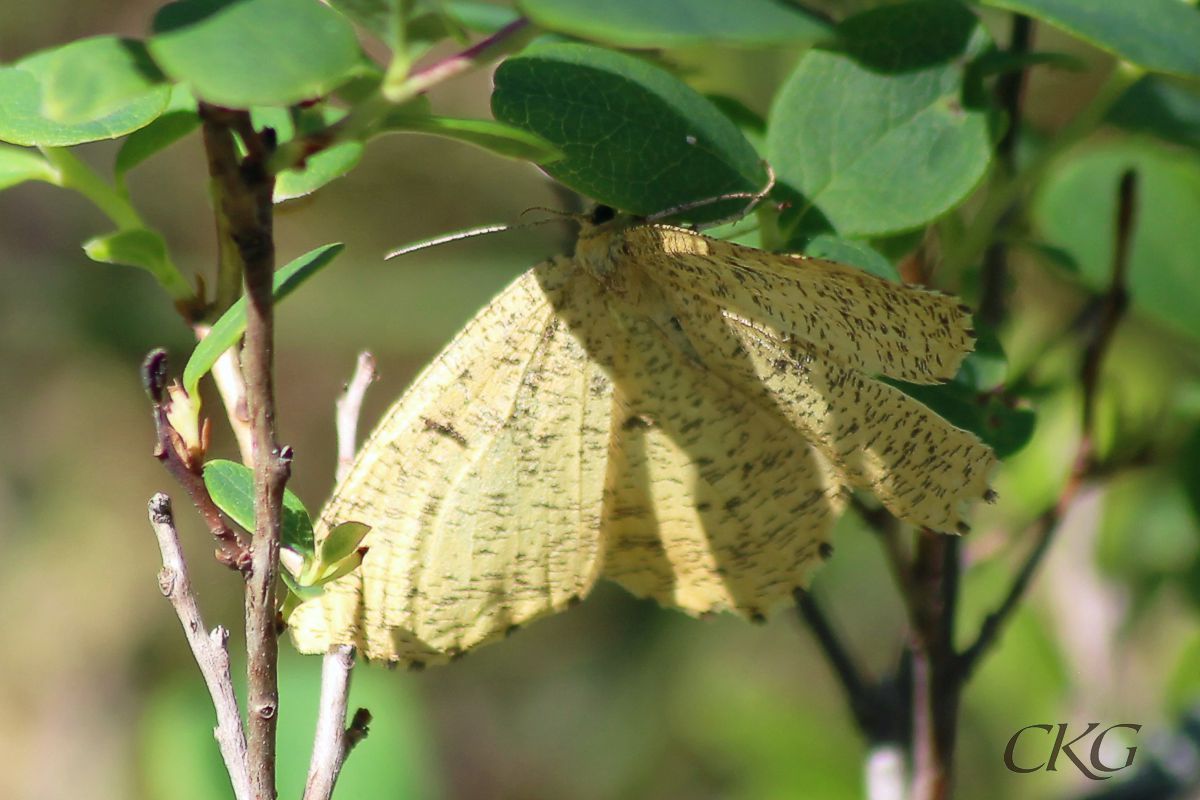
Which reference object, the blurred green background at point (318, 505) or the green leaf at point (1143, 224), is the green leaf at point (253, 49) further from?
the blurred green background at point (318, 505)

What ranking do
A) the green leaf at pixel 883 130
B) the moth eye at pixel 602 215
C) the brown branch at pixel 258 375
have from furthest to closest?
the moth eye at pixel 602 215 < the green leaf at pixel 883 130 < the brown branch at pixel 258 375

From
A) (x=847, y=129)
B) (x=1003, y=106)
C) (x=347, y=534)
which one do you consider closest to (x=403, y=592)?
(x=347, y=534)

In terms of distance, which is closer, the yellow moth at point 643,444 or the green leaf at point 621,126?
the green leaf at point 621,126

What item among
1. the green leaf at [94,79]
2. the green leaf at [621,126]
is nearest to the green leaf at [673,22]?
the green leaf at [94,79]

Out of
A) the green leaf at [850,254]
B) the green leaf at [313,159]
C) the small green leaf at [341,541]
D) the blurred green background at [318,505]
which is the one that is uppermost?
the green leaf at [313,159]

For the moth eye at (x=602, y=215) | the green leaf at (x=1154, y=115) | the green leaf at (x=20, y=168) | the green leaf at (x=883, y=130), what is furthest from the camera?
the green leaf at (x=1154, y=115)

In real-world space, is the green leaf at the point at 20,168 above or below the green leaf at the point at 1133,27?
below
